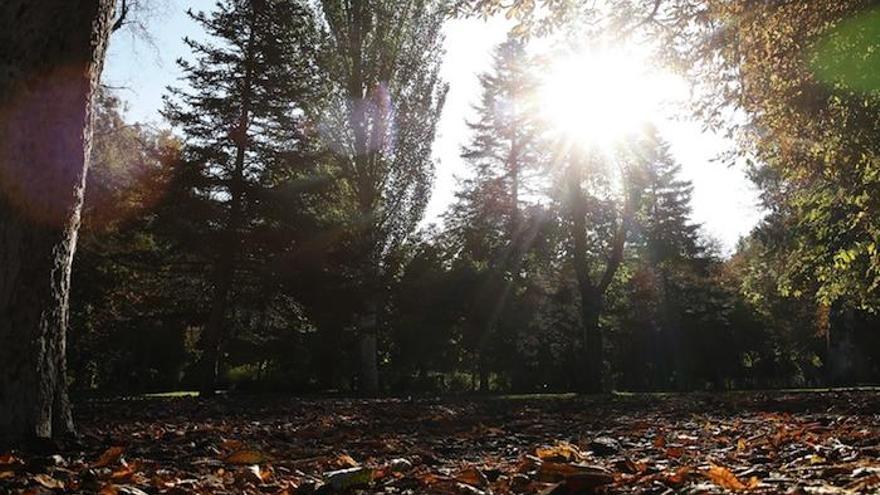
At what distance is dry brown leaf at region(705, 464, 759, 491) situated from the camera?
2.23 meters

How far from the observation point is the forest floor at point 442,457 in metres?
2.47

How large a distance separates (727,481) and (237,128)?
14.1 meters

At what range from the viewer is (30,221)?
3490 mm

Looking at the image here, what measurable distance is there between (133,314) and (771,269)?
66.4 ft

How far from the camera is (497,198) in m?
31.2

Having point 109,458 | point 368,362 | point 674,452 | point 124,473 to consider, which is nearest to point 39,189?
point 109,458

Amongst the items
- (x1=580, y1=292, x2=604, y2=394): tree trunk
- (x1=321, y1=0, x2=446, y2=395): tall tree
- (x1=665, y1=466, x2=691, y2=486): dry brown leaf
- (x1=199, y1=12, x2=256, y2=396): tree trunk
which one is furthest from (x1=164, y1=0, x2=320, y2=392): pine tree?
(x1=665, y1=466, x2=691, y2=486): dry brown leaf

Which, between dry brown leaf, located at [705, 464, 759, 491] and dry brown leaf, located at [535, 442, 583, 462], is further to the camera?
dry brown leaf, located at [535, 442, 583, 462]

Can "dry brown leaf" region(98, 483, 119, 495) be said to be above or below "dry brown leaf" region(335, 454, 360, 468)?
above

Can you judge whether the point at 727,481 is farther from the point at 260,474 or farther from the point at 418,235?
the point at 418,235

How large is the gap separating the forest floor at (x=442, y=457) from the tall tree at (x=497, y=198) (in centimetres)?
1746

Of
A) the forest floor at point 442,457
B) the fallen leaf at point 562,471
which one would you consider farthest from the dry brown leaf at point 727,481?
the fallen leaf at point 562,471

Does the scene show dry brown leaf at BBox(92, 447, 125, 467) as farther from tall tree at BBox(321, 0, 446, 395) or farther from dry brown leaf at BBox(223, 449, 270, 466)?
tall tree at BBox(321, 0, 446, 395)

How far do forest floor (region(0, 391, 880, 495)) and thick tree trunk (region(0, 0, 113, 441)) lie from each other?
0.35 m
